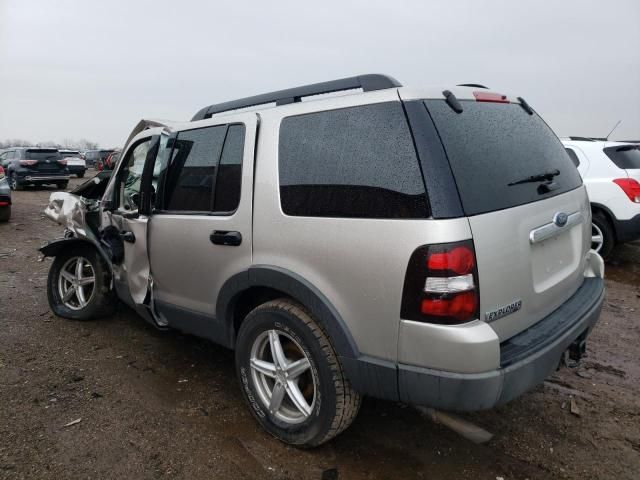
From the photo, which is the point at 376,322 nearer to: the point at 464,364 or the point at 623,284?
the point at 464,364

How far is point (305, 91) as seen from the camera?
2678 millimetres

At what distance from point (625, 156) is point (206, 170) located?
18.9 feet

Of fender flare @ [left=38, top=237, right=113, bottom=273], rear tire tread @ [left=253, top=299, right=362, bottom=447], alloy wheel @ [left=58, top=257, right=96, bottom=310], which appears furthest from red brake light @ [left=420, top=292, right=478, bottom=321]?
alloy wheel @ [left=58, top=257, right=96, bottom=310]

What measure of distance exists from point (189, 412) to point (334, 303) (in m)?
1.40

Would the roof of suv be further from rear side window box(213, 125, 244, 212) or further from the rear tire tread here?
the rear tire tread

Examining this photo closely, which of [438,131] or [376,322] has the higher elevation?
[438,131]

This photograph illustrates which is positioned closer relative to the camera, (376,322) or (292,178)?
(376,322)

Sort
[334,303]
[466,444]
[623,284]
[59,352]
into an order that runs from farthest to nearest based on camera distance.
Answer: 1. [623,284]
2. [59,352]
3. [466,444]
4. [334,303]

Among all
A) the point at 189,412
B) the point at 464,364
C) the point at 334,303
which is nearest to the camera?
the point at 464,364

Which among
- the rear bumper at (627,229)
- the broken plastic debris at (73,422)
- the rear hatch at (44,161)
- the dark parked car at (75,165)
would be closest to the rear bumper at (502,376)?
the broken plastic debris at (73,422)

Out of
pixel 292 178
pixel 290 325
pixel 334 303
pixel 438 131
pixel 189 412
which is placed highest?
pixel 438 131

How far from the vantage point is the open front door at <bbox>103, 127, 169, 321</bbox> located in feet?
10.5

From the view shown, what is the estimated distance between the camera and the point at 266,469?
7.54 ft

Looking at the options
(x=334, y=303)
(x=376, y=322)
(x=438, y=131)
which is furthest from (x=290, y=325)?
(x=438, y=131)
